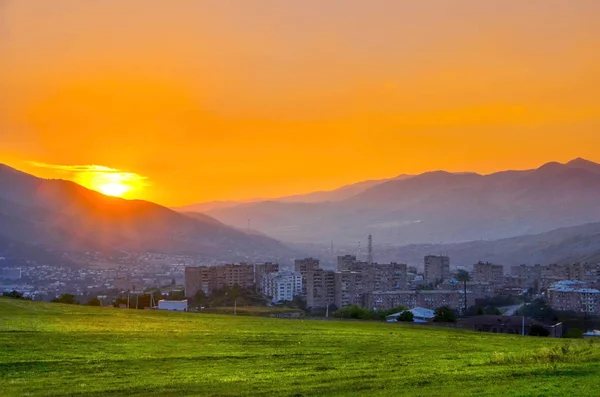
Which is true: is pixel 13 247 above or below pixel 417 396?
above

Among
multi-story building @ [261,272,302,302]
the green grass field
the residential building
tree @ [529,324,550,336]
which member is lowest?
tree @ [529,324,550,336]

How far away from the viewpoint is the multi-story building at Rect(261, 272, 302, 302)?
119m

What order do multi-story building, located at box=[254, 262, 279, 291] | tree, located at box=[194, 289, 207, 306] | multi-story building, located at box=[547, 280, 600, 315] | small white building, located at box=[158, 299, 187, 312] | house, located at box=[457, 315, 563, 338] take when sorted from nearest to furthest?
house, located at box=[457, 315, 563, 338]
small white building, located at box=[158, 299, 187, 312]
multi-story building, located at box=[547, 280, 600, 315]
tree, located at box=[194, 289, 207, 306]
multi-story building, located at box=[254, 262, 279, 291]

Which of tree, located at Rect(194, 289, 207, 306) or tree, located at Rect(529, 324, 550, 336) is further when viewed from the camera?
tree, located at Rect(194, 289, 207, 306)

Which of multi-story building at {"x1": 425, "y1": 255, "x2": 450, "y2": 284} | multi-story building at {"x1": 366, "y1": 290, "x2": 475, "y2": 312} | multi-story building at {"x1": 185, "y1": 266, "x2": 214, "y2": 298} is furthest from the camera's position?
multi-story building at {"x1": 425, "y1": 255, "x2": 450, "y2": 284}

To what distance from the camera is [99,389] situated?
603 inches

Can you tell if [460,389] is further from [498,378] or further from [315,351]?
[315,351]

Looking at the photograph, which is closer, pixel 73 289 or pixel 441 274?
pixel 73 289

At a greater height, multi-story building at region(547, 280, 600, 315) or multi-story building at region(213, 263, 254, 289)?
multi-story building at region(213, 263, 254, 289)

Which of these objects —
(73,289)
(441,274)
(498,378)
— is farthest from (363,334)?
(441,274)

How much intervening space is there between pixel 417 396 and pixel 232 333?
1350 centimetres

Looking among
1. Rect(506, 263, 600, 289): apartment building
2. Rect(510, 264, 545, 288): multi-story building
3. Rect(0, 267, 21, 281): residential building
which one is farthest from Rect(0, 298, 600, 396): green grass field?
Rect(510, 264, 545, 288): multi-story building

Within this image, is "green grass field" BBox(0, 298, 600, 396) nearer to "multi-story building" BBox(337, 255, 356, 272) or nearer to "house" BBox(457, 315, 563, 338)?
"house" BBox(457, 315, 563, 338)

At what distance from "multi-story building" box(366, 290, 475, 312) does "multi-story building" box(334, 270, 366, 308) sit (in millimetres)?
2842
